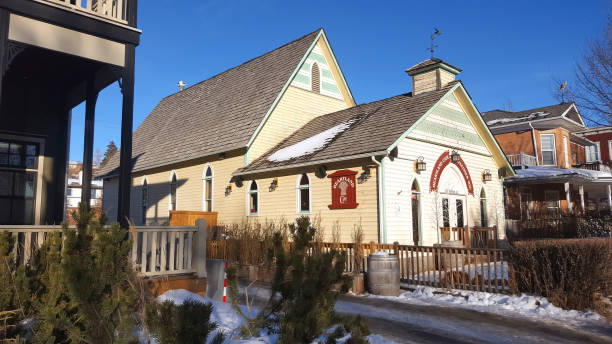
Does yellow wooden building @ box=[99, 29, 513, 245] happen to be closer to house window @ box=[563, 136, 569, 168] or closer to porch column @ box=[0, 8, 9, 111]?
porch column @ box=[0, 8, 9, 111]

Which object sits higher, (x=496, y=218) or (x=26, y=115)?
(x=26, y=115)

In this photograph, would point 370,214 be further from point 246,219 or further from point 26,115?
point 26,115

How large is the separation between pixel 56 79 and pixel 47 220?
3.64 meters

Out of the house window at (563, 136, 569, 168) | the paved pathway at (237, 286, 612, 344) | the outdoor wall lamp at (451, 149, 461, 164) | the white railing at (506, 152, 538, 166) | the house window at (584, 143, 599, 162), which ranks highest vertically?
the house window at (584, 143, 599, 162)

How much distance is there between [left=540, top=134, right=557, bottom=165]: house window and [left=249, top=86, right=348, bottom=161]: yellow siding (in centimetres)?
1638

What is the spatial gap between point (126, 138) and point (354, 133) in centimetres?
974

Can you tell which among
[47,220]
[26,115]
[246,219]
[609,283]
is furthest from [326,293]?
[246,219]

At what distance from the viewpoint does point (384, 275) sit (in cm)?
1041

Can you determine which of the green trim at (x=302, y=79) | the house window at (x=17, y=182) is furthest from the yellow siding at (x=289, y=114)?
the house window at (x=17, y=182)

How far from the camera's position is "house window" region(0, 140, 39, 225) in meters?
10.7

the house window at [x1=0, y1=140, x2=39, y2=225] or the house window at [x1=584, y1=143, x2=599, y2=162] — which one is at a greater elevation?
the house window at [x1=584, y1=143, x2=599, y2=162]

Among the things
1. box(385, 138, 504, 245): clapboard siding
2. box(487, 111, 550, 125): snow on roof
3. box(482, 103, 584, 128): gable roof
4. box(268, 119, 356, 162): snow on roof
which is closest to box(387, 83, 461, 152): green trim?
box(385, 138, 504, 245): clapboard siding

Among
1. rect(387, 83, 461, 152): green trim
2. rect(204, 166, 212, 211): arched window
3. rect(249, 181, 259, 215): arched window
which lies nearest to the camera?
rect(387, 83, 461, 152): green trim

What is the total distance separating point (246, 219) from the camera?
1823cm
